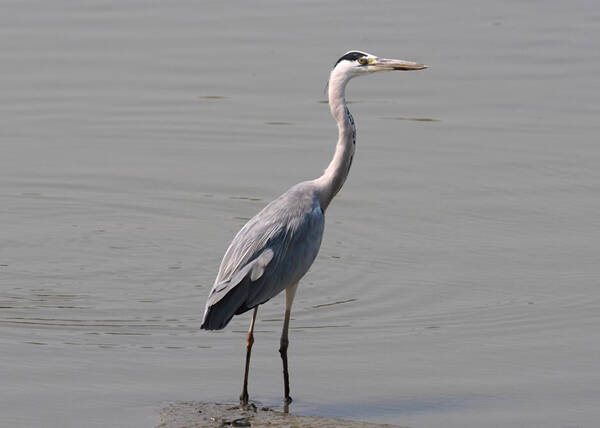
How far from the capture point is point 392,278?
968 centimetres

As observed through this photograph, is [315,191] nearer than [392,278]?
Yes

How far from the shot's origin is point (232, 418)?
24.6ft

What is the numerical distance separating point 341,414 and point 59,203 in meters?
4.49

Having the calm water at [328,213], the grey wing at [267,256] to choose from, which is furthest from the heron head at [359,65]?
the calm water at [328,213]

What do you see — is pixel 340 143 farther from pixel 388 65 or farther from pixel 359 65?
pixel 388 65

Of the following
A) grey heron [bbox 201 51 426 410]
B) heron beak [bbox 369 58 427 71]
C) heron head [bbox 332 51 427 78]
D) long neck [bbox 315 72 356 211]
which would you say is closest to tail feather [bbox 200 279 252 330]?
grey heron [bbox 201 51 426 410]

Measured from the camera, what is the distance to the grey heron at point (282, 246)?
7836 mm

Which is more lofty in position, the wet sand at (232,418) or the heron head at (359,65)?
the heron head at (359,65)

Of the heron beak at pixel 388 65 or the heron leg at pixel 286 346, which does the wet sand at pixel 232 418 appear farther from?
the heron beak at pixel 388 65

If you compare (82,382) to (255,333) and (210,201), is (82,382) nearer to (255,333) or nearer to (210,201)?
(255,333)

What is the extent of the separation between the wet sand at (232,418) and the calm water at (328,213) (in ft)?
0.40

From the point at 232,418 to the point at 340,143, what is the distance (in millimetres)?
2111

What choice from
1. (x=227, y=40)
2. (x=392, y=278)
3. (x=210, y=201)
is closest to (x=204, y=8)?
(x=227, y=40)

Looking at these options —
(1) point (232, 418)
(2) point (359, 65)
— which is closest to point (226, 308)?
(1) point (232, 418)
